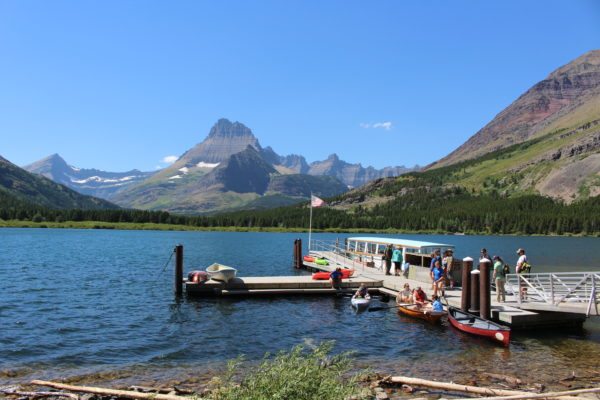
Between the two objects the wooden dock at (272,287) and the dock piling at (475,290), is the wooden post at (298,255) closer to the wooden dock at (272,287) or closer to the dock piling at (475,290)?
the wooden dock at (272,287)

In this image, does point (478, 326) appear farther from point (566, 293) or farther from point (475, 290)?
point (566, 293)

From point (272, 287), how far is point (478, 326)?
18717mm

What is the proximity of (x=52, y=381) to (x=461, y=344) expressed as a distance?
68.4ft

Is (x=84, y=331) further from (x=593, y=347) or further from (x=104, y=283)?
(x=593, y=347)

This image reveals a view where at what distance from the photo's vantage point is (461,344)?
27484mm

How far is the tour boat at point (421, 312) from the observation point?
3225cm

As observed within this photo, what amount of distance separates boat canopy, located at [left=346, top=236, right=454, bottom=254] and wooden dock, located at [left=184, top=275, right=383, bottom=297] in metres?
6.20

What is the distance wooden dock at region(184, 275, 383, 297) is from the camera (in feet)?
134

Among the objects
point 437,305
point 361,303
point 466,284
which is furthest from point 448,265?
point 361,303

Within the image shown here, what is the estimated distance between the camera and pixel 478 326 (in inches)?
1127

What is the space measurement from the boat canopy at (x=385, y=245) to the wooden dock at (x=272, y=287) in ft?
20.3

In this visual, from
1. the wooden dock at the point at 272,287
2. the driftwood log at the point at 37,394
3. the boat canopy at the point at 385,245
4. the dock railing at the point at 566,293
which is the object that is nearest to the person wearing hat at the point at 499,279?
the dock railing at the point at 566,293

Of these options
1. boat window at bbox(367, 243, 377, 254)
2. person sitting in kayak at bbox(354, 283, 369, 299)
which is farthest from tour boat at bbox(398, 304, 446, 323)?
boat window at bbox(367, 243, 377, 254)

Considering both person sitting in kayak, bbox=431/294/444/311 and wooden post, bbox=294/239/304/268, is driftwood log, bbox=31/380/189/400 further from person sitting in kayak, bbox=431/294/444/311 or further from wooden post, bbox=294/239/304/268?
wooden post, bbox=294/239/304/268
